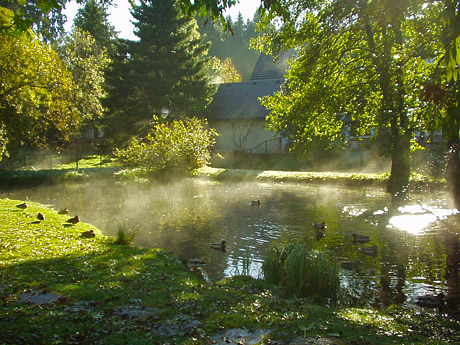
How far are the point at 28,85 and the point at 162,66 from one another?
13.4m

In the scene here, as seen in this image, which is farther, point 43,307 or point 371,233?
point 371,233

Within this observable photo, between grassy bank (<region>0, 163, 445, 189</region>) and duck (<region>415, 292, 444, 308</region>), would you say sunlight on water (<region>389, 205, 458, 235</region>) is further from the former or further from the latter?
duck (<region>415, 292, 444, 308</region>)

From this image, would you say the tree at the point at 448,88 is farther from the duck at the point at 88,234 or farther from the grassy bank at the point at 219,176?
the grassy bank at the point at 219,176

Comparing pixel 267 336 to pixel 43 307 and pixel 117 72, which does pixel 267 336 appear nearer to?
pixel 43 307

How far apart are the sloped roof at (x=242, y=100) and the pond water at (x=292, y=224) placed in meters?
14.8

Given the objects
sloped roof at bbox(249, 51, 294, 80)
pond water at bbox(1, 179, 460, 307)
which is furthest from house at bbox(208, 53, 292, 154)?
pond water at bbox(1, 179, 460, 307)

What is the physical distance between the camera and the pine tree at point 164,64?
3388 cm

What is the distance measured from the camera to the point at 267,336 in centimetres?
510

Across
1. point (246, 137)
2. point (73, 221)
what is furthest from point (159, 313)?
point (246, 137)

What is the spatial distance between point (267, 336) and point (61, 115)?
2254 cm

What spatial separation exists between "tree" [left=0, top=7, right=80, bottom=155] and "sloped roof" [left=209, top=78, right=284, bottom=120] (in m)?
16.8

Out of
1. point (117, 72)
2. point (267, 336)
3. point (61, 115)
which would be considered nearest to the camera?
point (267, 336)

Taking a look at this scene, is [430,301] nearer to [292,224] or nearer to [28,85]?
[292,224]

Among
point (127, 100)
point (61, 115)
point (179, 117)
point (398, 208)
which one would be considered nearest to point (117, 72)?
point (127, 100)
